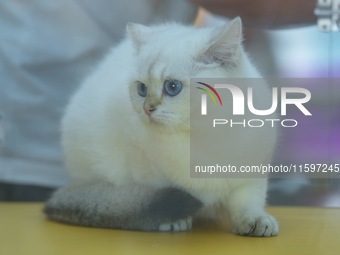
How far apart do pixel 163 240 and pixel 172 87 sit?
0.32 metres

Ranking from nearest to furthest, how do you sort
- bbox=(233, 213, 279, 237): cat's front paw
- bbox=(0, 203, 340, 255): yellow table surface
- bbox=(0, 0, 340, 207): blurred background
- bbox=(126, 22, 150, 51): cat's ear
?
bbox=(0, 203, 340, 255): yellow table surface, bbox=(233, 213, 279, 237): cat's front paw, bbox=(126, 22, 150, 51): cat's ear, bbox=(0, 0, 340, 207): blurred background

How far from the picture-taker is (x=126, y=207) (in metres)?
1.44

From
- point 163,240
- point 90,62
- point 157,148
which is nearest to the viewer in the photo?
point 163,240

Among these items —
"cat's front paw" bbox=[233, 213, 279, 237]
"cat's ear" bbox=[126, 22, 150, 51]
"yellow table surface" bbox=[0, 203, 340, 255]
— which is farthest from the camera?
"cat's ear" bbox=[126, 22, 150, 51]

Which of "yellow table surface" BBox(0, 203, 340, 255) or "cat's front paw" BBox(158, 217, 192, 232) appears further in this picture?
"cat's front paw" BBox(158, 217, 192, 232)

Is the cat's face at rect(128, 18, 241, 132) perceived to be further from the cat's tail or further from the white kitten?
the cat's tail

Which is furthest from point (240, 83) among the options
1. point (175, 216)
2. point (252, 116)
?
point (175, 216)

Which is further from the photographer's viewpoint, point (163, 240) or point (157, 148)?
point (157, 148)

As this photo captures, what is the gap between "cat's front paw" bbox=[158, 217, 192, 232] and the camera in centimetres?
143

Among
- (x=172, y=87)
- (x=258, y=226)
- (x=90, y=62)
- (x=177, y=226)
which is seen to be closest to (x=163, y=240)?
(x=177, y=226)

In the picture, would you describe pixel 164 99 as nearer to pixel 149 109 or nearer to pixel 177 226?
pixel 149 109

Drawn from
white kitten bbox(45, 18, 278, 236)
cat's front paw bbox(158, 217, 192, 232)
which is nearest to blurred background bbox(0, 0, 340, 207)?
white kitten bbox(45, 18, 278, 236)

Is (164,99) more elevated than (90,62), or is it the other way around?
(90,62)

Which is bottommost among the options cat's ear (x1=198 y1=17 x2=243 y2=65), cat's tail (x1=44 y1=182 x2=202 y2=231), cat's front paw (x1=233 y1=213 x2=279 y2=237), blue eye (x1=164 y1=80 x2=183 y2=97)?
cat's front paw (x1=233 y1=213 x2=279 y2=237)
